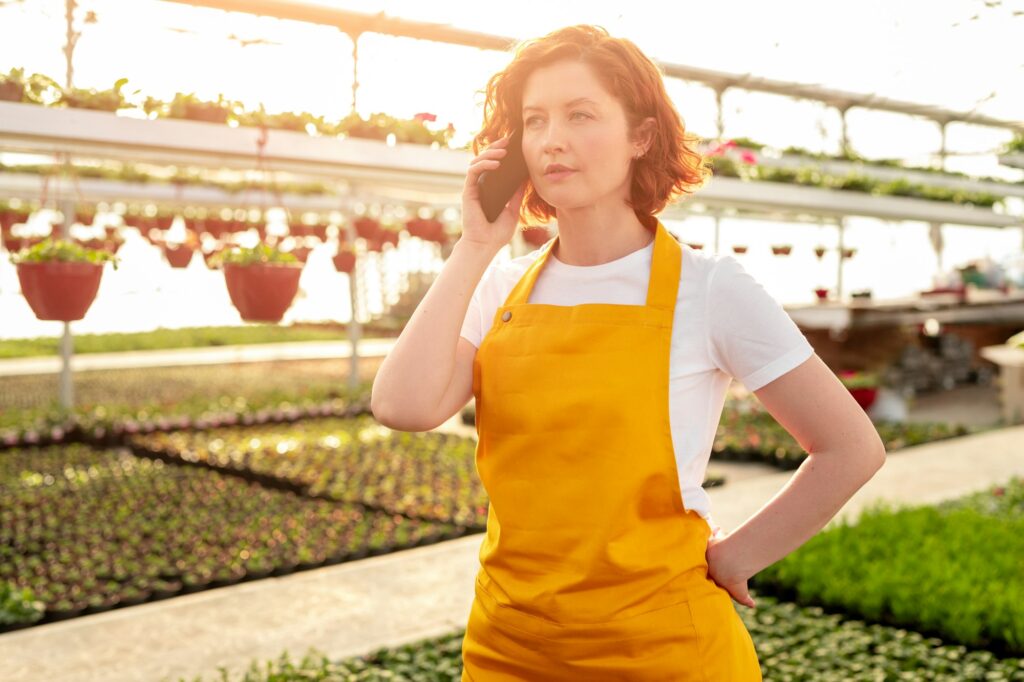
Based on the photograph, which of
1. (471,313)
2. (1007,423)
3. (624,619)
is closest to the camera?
(624,619)

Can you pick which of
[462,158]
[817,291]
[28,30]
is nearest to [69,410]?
[28,30]

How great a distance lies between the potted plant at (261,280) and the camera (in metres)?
3.09

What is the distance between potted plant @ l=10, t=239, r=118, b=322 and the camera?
111 inches

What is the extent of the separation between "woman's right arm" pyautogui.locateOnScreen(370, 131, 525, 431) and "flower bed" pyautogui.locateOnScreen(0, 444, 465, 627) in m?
2.98

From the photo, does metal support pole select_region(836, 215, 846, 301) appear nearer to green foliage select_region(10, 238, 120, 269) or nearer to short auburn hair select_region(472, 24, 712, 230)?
green foliage select_region(10, 238, 120, 269)

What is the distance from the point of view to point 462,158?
4770 mm

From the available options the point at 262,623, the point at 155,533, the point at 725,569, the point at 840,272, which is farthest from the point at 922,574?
the point at 840,272

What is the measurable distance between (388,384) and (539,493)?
0.22m

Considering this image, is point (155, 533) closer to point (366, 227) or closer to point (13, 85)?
point (13, 85)

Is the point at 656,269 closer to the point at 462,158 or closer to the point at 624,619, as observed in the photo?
the point at 624,619

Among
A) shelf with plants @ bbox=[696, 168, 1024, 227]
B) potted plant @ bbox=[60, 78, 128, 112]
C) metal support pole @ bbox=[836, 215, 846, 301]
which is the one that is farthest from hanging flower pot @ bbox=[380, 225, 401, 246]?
metal support pole @ bbox=[836, 215, 846, 301]

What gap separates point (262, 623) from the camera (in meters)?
3.61

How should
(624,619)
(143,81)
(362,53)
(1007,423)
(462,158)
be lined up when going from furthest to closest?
(362,53), (1007,423), (462,158), (143,81), (624,619)

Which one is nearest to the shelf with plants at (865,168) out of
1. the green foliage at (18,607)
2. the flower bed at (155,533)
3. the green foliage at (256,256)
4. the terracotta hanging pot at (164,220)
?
the flower bed at (155,533)
